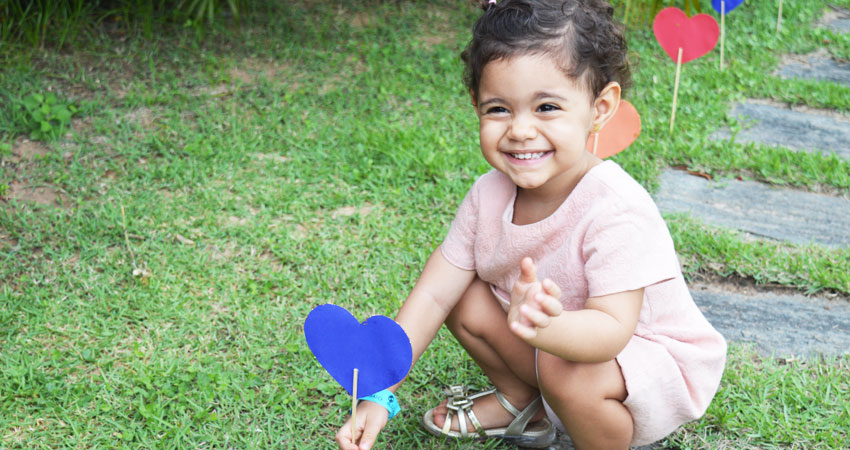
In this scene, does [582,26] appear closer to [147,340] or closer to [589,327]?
[589,327]

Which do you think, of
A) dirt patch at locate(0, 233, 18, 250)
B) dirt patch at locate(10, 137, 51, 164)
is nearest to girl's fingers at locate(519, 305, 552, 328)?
dirt patch at locate(0, 233, 18, 250)

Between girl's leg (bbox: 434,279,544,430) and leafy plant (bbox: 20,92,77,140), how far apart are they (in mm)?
2087

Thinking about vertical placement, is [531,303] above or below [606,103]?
below

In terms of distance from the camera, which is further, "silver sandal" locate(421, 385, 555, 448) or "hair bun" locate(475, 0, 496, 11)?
"silver sandal" locate(421, 385, 555, 448)

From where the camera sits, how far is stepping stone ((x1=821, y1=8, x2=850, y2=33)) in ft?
14.9

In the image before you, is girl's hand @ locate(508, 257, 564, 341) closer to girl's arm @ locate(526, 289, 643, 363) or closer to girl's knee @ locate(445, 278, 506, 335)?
girl's arm @ locate(526, 289, 643, 363)

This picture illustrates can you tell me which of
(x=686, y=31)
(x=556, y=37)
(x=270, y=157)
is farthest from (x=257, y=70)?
(x=556, y=37)

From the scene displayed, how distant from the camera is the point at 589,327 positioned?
1.38m

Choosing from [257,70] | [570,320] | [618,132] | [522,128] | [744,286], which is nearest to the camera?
[570,320]

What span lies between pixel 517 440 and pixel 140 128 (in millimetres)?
2144

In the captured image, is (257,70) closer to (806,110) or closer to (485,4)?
(485,4)

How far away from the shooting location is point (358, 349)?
1406mm

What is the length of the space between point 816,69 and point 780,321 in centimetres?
228

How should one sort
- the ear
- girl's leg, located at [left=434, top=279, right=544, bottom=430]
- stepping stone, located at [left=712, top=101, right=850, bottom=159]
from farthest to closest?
stepping stone, located at [left=712, top=101, right=850, bottom=159] < girl's leg, located at [left=434, top=279, right=544, bottom=430] < the ear
